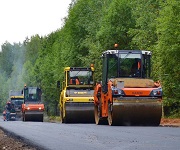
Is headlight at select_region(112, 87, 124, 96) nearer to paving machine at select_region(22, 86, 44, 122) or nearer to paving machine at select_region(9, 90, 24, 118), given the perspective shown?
paving machine at select_region(22, 86, 44, 122)

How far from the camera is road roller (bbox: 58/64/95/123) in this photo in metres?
36.9

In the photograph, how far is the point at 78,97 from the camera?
37.4m

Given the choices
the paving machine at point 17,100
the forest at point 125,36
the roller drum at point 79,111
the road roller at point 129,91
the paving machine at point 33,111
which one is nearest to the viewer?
the road roller at point 129,91

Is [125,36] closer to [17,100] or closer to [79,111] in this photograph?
[17,100]

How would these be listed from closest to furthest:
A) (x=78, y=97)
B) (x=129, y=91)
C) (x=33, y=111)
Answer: (x=129, y=91), (x=78, y=97), (x=33, y=111)

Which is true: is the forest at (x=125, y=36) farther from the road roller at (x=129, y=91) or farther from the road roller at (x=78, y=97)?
the road roller at (x=129, y=91)

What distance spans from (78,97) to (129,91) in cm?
1113

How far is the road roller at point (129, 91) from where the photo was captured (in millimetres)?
26344

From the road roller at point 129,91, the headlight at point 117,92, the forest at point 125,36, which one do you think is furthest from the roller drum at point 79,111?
the headlight at point 117,92

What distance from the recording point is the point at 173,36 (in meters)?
40.9

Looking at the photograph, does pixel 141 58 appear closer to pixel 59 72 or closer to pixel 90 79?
pixel 90 79

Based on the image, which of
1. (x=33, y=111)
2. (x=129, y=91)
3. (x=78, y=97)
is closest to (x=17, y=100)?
(x=33, y=111)

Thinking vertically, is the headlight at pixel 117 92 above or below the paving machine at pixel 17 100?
above

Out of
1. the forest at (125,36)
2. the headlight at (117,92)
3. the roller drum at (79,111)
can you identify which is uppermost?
the forest at (125,36)
